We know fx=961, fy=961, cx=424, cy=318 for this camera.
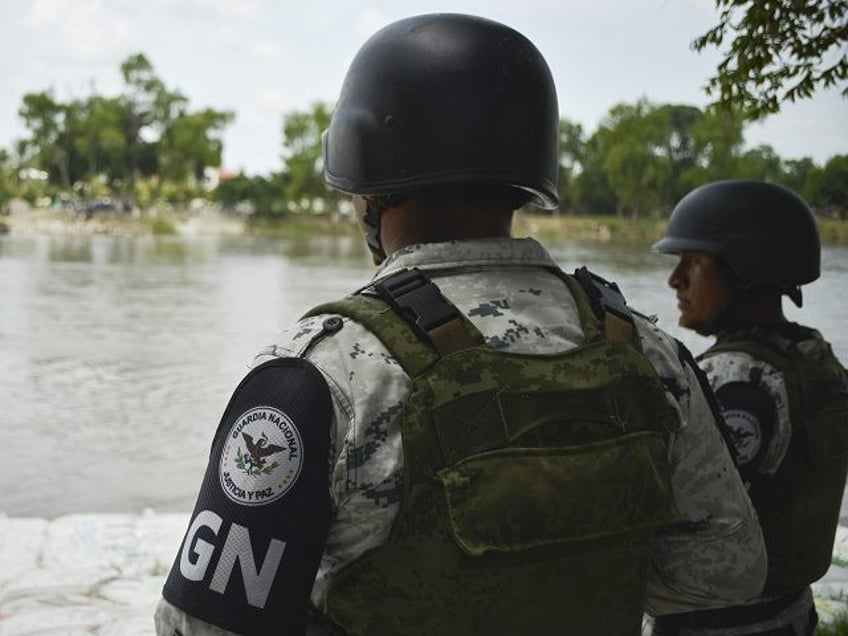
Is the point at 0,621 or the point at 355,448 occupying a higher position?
the point at 355,448

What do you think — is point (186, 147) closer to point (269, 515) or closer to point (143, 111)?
point (143, 111)

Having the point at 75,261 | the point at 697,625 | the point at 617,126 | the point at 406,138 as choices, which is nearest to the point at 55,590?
the point at 697,625

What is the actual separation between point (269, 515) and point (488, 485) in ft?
0.97

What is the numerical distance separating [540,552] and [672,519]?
258 millimetres

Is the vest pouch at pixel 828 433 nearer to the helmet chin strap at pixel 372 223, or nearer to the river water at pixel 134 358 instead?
the helmet chin strap at pixel 372 223

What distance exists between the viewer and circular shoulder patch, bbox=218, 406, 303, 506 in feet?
4.10

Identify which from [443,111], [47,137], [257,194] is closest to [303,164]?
[257,194]

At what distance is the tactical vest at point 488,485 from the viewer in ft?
4.26

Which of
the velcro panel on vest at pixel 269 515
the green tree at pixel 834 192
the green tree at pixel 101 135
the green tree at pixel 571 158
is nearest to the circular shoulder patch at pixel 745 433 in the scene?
the velcro panel on vest at pixel 269 515

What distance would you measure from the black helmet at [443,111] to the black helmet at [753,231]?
4.46 feet

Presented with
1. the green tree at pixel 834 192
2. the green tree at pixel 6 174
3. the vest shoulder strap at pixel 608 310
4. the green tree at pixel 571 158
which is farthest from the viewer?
the green tree at pixel 6 174

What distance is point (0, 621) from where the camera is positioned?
424 centimetres

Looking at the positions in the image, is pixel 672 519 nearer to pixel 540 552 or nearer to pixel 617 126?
pixel 540 552

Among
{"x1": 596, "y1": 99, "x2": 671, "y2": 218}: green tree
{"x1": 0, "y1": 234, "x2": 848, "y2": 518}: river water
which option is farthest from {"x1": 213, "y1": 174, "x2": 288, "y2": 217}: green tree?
{"x1": 596, "y1": 99, "x2": 671, "y2": 218}: green tree
